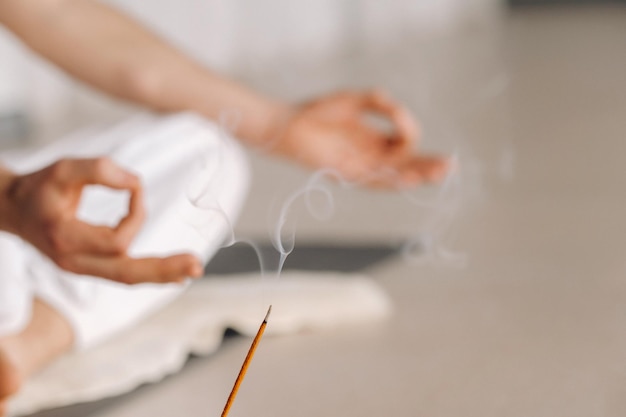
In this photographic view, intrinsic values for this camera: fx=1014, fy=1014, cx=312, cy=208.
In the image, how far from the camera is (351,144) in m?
0.89

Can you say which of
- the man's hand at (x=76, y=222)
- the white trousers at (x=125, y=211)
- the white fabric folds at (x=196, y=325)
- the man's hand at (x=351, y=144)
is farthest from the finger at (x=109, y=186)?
the man's hand at (x=351, y=144)

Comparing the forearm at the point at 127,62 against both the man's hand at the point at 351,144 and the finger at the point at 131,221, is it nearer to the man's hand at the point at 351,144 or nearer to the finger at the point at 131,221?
the man's hand at the point at 351,144

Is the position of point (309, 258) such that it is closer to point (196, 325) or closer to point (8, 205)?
point (196, 325)

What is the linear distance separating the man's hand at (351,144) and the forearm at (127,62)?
0.02 meters

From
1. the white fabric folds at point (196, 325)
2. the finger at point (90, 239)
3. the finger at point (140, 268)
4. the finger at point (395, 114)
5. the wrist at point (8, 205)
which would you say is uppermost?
the finger at point (395, 114)

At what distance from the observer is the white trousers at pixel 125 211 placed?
72 cm

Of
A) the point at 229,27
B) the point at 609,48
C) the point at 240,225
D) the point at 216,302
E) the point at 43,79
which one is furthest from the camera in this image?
the point at 229,27

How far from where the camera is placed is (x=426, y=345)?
2.40 feet

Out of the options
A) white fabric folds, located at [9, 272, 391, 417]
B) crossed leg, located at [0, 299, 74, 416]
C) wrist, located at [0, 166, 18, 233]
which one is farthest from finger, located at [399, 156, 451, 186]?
wrist, located at [0, 166, 18, 233]

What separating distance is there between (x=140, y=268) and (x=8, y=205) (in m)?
0.09

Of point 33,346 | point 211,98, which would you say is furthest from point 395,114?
point 33,346

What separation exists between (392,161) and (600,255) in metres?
0.21

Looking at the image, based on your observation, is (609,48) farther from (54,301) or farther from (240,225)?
(54,301)

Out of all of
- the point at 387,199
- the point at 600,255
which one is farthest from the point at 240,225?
the point at 600,255
